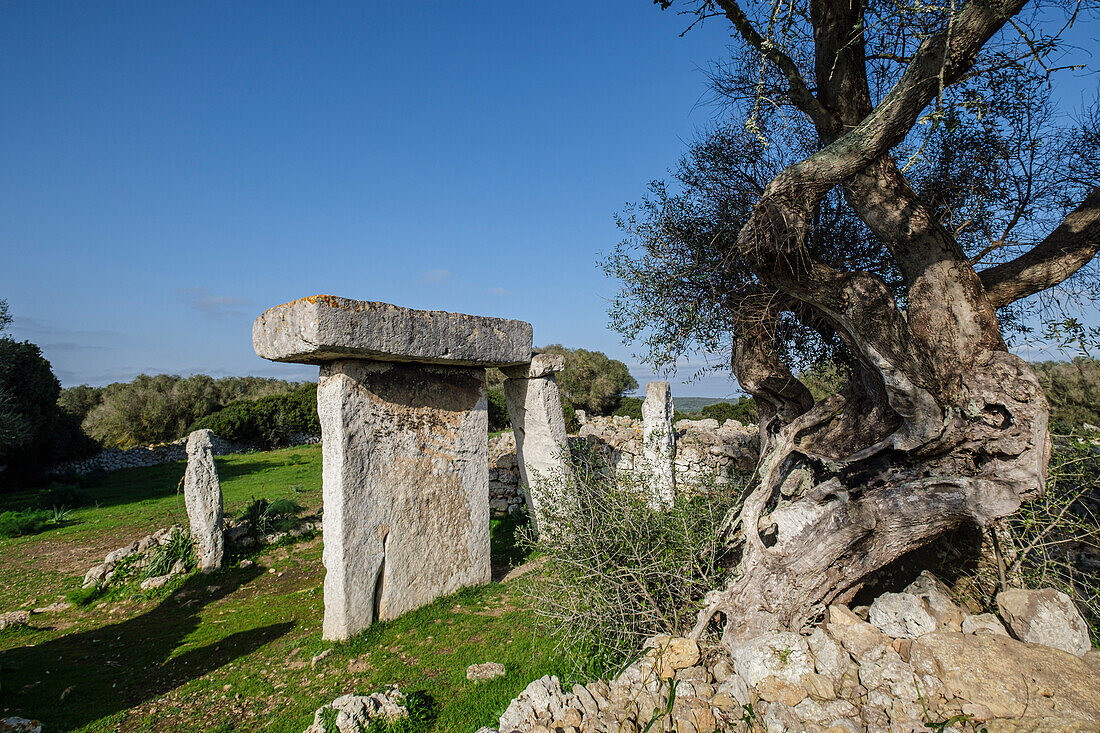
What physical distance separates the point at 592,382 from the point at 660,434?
19.6 meters

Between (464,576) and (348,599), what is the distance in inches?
56.2

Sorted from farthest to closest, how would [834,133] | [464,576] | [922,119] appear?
[464,576], [834,133], [922,119]

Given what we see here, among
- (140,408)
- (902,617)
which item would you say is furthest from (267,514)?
(140,408)

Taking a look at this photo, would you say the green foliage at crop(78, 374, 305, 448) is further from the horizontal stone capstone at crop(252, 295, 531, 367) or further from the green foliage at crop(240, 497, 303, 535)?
the horizontal stone capstone at crop(252, 295, 531, 367)

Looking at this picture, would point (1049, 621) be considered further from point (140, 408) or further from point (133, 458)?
point (140, 408)

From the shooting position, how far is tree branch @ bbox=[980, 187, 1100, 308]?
432cm

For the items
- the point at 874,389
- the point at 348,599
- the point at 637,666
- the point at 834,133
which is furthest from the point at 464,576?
the point at 834,133

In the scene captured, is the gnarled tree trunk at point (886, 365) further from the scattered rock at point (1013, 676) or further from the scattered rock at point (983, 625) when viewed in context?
the scattered rock at point (1013, 676)

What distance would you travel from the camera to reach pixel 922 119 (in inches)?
141

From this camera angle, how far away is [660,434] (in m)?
7.79

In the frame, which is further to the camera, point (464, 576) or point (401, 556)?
point (464, 576)

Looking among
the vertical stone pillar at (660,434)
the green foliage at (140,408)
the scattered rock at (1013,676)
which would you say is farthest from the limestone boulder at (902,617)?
the green foliage at (140,408)

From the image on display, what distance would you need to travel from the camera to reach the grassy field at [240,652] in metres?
4.33

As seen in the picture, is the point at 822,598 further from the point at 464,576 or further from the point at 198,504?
the point at 198,504
